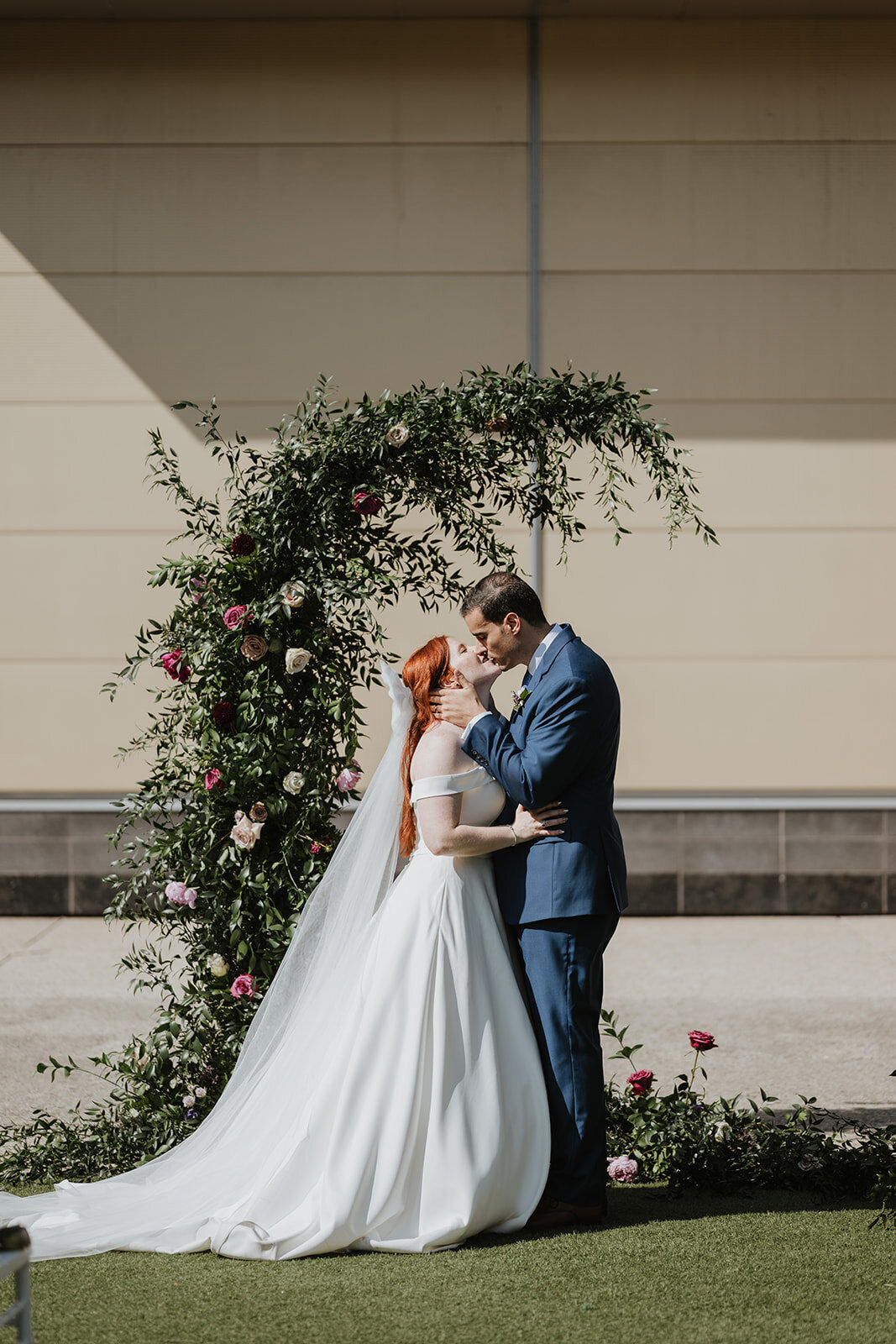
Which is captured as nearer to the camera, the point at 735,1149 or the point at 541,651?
the point at 541,651

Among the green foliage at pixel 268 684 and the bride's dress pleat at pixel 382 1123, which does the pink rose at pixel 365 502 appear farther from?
the bride's dress pleat at pixel 382 1123

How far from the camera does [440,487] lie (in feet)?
14.2

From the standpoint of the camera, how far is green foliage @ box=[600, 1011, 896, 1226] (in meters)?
4.09

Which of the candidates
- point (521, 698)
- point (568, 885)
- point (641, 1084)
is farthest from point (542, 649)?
point (641, 1084)

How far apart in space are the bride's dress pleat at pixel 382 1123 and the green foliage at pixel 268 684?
38 centimetres

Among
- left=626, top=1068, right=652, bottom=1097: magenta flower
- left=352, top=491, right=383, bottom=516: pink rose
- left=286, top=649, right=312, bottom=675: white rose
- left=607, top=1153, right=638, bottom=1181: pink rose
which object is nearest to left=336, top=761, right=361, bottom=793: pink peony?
left=286, top=649, right=312, bottom=675: white rose

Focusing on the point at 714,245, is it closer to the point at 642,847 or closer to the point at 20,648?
the point at 642,847

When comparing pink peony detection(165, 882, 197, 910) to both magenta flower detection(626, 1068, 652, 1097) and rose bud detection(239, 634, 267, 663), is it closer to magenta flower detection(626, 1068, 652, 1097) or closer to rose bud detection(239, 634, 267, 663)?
rose bud detection(239, 634, 267, 663)

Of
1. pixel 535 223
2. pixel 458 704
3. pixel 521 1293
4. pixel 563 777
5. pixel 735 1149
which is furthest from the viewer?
pixel 535 223

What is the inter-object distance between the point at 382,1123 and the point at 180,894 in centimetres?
107

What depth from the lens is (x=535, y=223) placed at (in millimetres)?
8875

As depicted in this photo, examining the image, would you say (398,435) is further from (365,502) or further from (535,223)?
(535,223)

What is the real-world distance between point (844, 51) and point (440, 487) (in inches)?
259

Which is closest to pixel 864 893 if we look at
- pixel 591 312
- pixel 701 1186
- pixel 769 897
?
pixel 769 897
